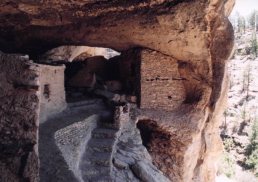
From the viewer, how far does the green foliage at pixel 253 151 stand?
1096 inches

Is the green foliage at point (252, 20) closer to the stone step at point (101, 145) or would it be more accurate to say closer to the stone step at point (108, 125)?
the stone step at point (108, 125)

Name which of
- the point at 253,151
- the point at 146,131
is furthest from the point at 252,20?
the point at 146,131


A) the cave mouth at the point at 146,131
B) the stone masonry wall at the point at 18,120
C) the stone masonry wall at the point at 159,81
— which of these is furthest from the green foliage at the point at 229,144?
the stone masonry wall at the point at 18,120

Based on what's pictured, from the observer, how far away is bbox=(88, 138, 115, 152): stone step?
23.8 feet

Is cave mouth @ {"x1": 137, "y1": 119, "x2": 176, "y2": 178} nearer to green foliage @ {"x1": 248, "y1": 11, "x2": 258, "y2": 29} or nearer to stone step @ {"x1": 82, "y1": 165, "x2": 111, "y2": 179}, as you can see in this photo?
stone step @ {"x1": 82, "y1": 165, "x2": 111, "y2": 179}

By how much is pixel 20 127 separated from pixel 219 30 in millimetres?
7554

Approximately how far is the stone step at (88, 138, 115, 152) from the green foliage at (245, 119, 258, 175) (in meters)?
23.1

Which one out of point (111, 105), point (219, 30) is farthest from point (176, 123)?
point (219, 30)

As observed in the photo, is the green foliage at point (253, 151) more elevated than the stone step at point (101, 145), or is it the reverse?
the stone step at point (101, 145)

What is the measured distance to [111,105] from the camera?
1038 cm

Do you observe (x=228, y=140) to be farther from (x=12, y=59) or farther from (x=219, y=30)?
(x=12, y=59)

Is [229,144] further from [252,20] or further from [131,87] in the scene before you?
[252,20]

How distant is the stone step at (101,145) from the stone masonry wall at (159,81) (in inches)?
111

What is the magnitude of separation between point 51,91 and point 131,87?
3.24m
